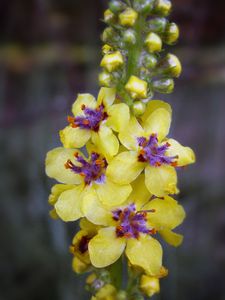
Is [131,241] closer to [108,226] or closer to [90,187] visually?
[108,226]

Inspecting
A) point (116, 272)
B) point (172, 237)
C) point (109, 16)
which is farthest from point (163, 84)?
point (116, 272)

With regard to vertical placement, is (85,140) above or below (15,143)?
above

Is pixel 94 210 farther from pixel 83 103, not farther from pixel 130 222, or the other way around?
pixel 83 103

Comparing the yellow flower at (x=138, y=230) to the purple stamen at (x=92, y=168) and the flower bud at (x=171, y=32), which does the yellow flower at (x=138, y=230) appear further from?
the flower bud at (x=171, y=32)

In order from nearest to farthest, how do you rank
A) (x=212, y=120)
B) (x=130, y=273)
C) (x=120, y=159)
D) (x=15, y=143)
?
1. (x=120, y=159)
2. (x=130, y=273)
3. (x=15, y=143)
4. (x=212, y=120)

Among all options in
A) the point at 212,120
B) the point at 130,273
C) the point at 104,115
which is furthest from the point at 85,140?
the point at 212,120

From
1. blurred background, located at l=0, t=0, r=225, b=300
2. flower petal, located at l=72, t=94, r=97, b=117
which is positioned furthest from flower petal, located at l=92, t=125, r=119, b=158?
blurred background, located at l=0, t=0, r=225, b=300
